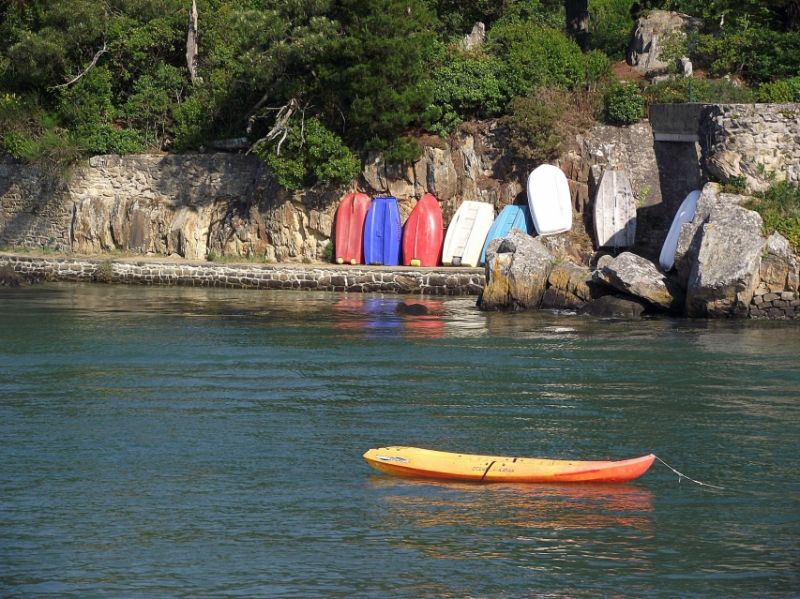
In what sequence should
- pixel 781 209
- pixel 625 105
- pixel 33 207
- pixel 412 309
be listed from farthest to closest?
pixel 33 207 < pixel 625 105 < pixel 412 309 < pixel 781 209

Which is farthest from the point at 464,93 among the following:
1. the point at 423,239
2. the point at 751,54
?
the point at 751,54

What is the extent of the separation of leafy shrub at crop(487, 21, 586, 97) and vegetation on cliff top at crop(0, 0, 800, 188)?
36 millimetres

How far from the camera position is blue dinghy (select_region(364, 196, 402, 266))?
1095 inches

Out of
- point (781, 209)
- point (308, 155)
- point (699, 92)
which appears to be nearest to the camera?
point (781, 209)

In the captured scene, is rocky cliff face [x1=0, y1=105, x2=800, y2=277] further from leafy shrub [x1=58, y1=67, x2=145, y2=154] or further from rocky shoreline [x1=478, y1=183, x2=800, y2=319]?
rocky shoreline [x1=478, y1=183, x2=800, y2=319]

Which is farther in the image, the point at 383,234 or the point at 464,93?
the point at 464,93

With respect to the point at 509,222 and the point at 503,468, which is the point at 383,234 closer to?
the point at 509,222

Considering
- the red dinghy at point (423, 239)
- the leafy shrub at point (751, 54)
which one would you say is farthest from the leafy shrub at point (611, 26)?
the red dinghy at point (423, 239)

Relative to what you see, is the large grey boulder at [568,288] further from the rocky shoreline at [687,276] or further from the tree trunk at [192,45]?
the tree trunk at [192,45]

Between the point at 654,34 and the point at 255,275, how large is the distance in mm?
11303

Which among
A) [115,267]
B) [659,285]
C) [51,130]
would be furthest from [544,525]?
[51,130]

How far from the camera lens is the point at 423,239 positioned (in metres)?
27.4

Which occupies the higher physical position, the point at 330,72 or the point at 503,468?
the point at 330,72

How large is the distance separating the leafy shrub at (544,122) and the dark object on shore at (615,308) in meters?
6.05
